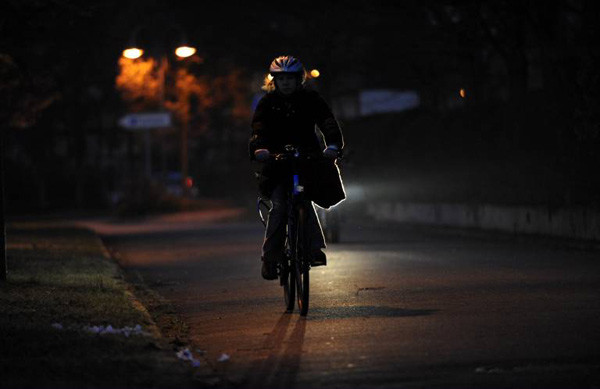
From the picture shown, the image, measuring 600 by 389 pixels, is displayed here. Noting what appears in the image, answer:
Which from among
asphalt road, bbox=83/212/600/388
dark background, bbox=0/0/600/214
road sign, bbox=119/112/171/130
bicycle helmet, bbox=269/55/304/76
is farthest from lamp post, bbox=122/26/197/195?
bicycle helmet, bbox=269/55/304/76

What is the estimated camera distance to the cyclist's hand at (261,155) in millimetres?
10766

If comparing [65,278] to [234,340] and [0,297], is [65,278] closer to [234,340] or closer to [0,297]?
[0,297]

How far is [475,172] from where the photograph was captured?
2742 centimetres

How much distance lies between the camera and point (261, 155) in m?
10.8

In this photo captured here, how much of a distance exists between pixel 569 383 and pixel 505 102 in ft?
63.6

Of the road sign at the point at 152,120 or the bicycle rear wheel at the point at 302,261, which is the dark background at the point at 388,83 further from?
the bicycle rear wheel at the point at 302,261

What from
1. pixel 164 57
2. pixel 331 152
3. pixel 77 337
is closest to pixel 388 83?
pixel 164 57

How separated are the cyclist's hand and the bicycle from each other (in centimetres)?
9

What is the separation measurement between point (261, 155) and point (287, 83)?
0.80 m

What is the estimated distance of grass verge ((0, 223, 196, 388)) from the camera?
7.46 meters

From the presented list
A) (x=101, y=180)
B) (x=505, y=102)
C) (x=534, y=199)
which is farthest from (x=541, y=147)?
(x=101, y=180)

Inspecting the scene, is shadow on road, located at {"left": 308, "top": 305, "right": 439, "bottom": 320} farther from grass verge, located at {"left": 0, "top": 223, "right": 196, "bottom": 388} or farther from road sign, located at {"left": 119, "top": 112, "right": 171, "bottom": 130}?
road sign, located at {"left": 119, "top": 112, "right": 171, "bottom": 130}

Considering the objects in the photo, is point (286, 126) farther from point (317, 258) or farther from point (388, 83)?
point (388, 83)

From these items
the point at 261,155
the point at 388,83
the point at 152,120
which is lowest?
the point at 261,155
